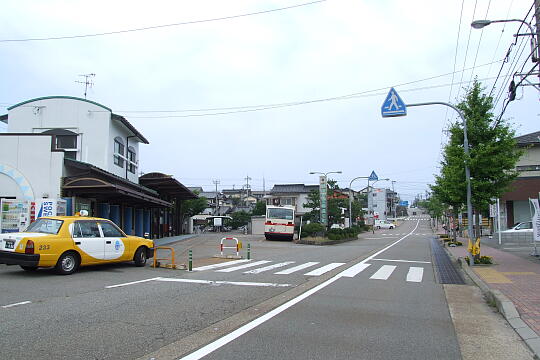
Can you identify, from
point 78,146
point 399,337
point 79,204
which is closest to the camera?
point 399,337

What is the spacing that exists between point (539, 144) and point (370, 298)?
35.6m

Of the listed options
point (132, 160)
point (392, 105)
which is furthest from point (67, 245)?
point (132, 160)

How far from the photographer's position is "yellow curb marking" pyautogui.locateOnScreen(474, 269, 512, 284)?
38.2 feet

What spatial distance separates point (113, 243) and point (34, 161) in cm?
739

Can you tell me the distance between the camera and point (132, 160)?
29969mm

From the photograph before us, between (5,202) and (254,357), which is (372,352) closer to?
(254,357)

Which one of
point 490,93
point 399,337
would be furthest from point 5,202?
point 490,93

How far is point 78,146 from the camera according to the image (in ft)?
78.7

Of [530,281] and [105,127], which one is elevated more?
[105,127]

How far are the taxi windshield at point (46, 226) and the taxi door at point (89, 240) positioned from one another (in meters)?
0.45

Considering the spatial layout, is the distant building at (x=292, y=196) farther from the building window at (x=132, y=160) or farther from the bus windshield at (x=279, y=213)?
the building window at (x=132, y=160)

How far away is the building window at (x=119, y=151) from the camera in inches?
1022

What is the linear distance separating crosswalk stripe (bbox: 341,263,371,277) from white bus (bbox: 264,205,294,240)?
831 inches

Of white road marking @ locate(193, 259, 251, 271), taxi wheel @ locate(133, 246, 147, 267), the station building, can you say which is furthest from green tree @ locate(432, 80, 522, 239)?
the station building
